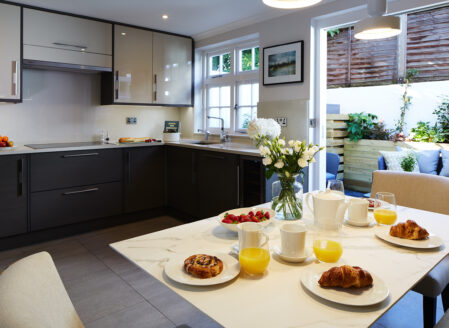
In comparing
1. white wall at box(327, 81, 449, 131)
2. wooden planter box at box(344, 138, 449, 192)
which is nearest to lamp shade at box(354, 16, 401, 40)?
wooden planter box at box(344, 138, 449, 192)

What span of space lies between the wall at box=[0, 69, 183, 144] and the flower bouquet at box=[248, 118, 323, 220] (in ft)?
9.96

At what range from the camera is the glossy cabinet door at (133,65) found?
12.5ft

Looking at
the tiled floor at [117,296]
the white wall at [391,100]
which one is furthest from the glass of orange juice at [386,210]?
the white wall at [391,100]

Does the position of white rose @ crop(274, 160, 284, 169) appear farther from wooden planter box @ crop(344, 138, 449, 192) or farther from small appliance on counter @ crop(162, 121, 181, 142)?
wooden planter box @ crop(344, 138, 449, 192)

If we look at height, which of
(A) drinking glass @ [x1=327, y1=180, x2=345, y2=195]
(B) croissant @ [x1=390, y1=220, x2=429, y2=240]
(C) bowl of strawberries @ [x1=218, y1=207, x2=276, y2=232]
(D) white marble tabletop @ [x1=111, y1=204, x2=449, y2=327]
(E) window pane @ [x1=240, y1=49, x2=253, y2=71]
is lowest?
(D) white marble tabletop @ [x1=111, y1=204, x2=449, y2=327]

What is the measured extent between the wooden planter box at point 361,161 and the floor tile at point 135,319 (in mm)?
3801

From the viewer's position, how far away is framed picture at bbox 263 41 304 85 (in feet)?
10.6

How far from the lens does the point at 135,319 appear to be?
6.57ft

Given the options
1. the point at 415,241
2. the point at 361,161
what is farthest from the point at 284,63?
the point at 415,241

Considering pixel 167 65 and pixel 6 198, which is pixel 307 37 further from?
pixel 6 198

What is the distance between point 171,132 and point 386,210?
307cm

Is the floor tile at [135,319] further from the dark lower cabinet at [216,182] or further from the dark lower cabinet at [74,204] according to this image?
the dark lower cabinet at [74,204]

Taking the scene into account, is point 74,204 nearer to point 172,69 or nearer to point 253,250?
point 172,69

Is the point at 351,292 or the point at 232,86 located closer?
the point at 351,292
